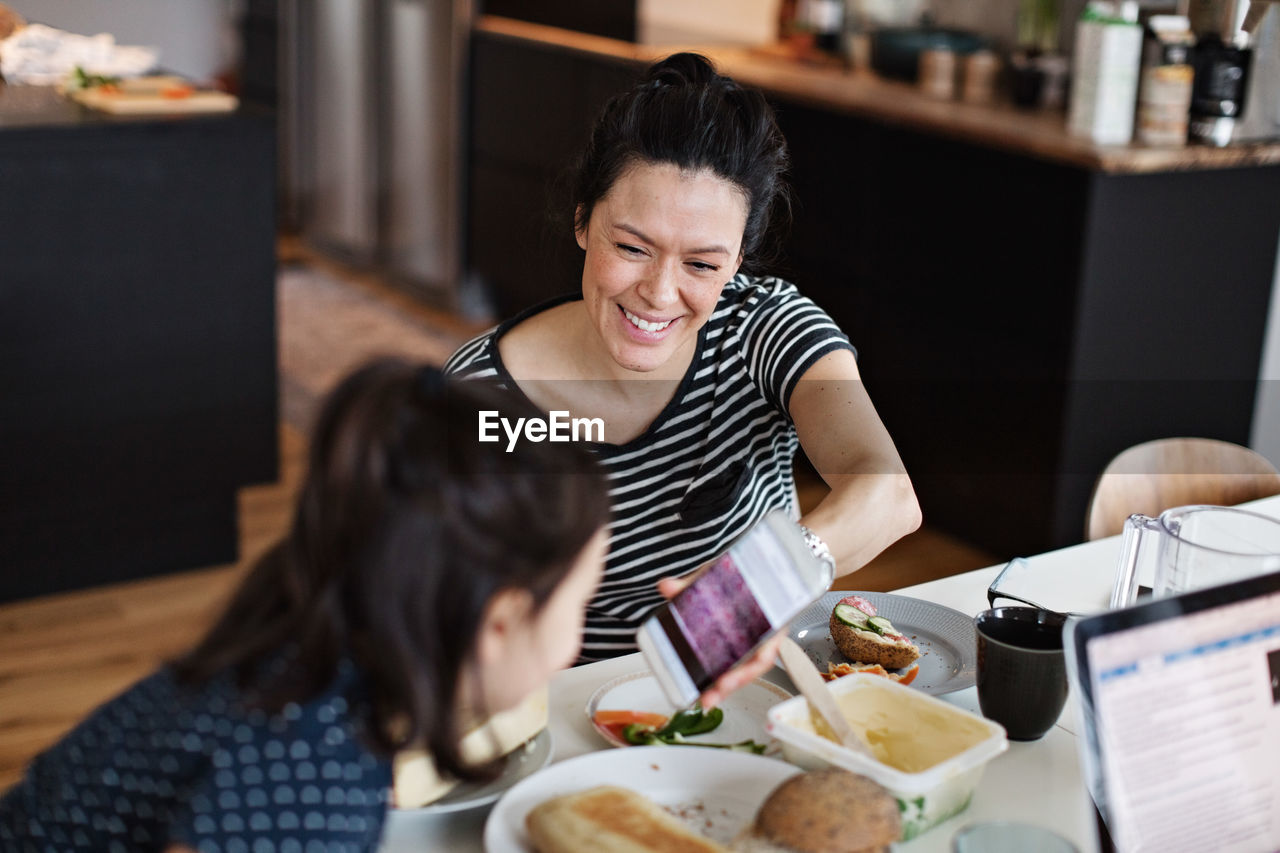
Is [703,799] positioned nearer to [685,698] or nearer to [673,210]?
[685,698]

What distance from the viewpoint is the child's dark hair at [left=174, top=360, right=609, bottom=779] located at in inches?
30.7

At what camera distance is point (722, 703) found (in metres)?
1.19

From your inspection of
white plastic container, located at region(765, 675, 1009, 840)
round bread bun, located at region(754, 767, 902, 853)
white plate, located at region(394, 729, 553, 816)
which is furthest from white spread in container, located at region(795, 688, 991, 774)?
white plate, located at region(394, 729, 553, 816)

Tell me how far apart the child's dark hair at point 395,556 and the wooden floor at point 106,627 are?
137cm

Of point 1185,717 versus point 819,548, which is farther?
point 819,548

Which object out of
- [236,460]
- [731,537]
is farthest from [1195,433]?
[236,460]

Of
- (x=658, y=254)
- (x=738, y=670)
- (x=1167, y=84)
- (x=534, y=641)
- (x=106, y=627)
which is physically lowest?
(x=106, y=627)

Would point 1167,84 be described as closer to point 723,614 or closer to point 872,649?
point 872,649

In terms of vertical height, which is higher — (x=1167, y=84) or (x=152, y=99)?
(x=1167, y=84)

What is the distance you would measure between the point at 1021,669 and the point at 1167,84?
6.25 ft

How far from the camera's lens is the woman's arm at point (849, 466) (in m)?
1.33

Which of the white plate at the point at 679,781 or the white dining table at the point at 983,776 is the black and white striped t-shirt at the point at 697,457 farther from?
the white plate at the point at 679,781

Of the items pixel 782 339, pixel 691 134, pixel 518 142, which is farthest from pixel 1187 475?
pixel 518 142

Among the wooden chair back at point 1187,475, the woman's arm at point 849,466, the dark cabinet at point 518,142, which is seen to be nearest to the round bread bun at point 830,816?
the woman's arm at point 849,466
